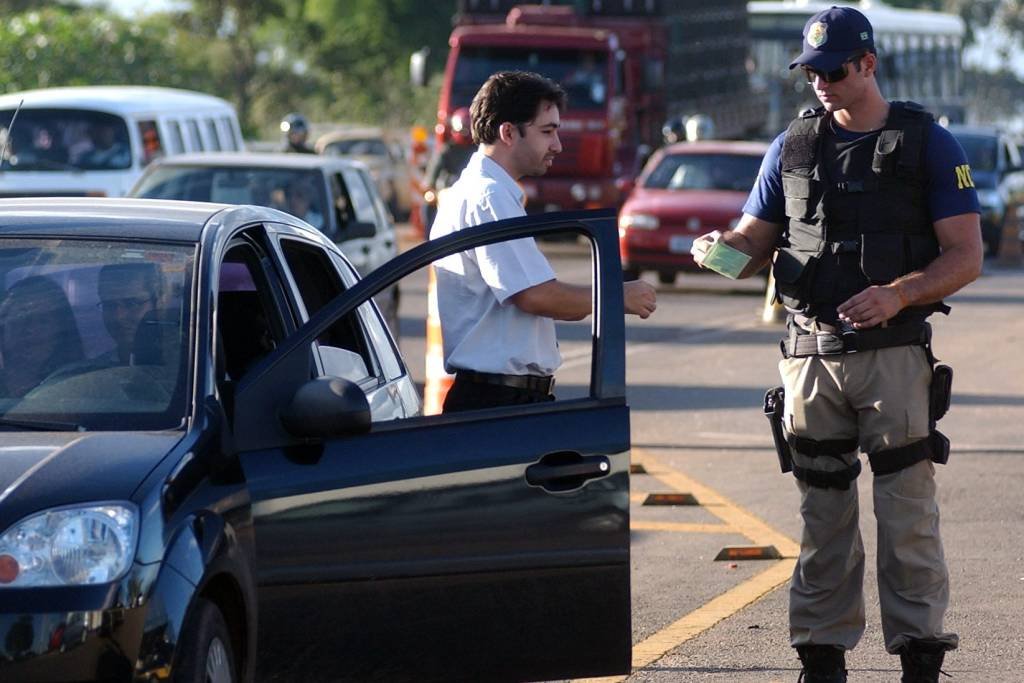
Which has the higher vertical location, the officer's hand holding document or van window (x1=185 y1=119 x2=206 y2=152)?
the officer's hand holding document

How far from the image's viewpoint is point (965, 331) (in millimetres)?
18906

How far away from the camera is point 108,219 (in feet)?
18.0

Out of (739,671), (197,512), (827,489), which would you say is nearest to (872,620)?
(739,671)

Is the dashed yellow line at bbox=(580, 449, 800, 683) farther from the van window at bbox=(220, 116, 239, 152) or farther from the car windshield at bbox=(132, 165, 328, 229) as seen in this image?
the van window at bbox=(220, 116, 239, 152)

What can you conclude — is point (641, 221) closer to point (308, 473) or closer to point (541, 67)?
point (541, 67)

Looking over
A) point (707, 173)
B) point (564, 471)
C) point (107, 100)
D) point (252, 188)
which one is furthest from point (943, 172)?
point (707, 173)

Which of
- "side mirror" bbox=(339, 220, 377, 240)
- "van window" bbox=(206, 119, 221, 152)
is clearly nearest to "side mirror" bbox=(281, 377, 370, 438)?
"side mirror" bbox=(339, 220, 377, 240)

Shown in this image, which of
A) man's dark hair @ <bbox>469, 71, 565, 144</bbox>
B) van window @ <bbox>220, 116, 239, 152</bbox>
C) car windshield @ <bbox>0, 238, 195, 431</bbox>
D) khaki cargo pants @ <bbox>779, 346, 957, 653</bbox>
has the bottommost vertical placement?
van window @ <bbox>220, 116, 239, 152</bbox>

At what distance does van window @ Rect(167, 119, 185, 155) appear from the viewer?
1989 centimetres

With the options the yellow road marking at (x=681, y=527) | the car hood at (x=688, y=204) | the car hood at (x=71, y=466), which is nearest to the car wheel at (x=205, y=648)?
the car hood at (x=71, y=466)

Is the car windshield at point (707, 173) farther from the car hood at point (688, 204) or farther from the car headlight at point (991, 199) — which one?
the car headlight at point (991, 199)

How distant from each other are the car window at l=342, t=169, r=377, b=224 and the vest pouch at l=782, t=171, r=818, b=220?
8771 millimetres

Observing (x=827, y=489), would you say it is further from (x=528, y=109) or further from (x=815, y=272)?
(x=528, y=109)

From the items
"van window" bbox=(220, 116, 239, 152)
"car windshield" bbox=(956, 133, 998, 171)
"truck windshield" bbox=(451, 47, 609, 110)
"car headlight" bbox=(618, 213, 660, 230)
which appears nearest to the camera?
"van window" bbox=(220, 116, 239, 152)
